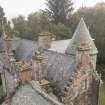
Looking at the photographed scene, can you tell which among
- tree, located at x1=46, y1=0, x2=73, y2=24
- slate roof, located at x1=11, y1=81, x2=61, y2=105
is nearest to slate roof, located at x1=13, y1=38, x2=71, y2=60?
slate roof, located at x1=11, y1=81, x2=61, y2=105

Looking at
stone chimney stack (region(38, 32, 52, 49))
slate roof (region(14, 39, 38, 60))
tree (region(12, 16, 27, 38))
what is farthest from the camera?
tree (region(12, 16, 27, 38))

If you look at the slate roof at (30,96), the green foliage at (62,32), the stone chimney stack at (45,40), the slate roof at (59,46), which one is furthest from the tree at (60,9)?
the slate roof at (30,96)

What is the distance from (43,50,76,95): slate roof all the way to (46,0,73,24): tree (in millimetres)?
34148

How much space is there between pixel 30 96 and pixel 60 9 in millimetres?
43816

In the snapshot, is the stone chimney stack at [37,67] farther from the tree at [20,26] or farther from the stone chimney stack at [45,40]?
the tree at [20,26]

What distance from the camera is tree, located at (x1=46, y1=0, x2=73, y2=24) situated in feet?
178

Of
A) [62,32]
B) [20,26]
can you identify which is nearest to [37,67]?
[62,32]

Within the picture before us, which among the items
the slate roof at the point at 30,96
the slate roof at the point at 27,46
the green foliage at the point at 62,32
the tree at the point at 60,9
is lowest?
the slate roof at the point at 30,96

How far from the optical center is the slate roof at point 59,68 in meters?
17.9

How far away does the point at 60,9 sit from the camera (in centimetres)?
5484

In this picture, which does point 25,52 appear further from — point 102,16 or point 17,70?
point 102,16

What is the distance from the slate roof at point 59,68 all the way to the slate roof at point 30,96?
3.85 m

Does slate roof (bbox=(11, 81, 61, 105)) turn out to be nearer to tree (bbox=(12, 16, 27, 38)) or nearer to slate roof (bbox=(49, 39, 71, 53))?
slate roof (bbox=(49, 39, 71, 53))

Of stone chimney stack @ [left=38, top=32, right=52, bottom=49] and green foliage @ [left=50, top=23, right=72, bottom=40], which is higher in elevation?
green foliage @ [left=50, top=23, right=72, bottom=40]
